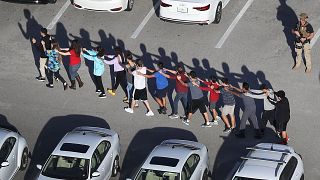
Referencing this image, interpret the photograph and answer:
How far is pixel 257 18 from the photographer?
26.5 metres

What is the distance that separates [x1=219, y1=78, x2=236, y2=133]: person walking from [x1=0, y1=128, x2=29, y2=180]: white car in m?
5.31

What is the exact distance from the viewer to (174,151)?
809 inches

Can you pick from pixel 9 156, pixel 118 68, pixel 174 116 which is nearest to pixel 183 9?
pixel 118 68

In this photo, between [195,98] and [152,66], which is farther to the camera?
[152,66]

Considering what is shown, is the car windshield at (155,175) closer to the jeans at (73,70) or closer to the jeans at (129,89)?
the jeans at (129,89)

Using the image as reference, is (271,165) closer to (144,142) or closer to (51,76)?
(144,142)

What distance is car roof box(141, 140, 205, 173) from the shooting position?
19.9m

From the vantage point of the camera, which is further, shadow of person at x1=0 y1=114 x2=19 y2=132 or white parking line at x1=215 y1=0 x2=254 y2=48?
white parking line at x1=215 y1=0 x2=254 y2=48

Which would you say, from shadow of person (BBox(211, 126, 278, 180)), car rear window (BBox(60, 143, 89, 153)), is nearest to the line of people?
shadow of person (BBox(211, 126, 278, 180))

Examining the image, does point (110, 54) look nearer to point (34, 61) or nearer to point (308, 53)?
point (34, 61)

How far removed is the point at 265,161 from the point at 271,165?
270 millimetres

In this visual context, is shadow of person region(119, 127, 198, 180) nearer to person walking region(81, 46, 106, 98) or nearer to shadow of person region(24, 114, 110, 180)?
shadow of person region(24, 114, 110, 180)

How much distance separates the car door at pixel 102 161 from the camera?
67.5ft

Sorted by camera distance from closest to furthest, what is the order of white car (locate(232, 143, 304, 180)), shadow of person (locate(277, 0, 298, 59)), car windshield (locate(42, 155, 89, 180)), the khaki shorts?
white car (locate(232, 143, 304, 180))
car windshield (locate(42, 155, 89, 180))
the khaki shorts
shadow of person (locate(277, 0, 298, 59))
